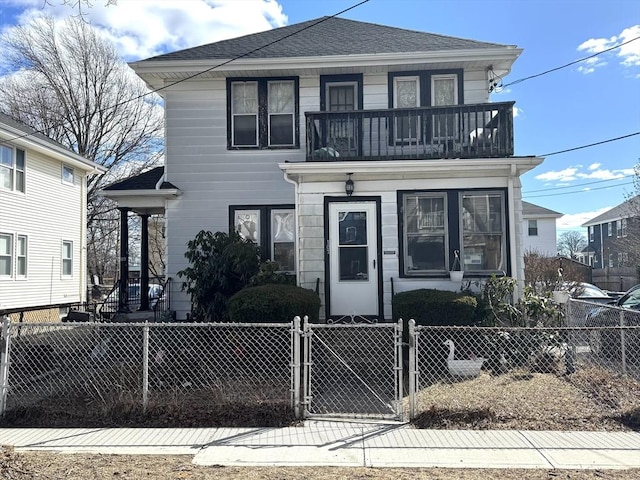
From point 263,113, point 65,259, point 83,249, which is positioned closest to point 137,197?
point 263,113

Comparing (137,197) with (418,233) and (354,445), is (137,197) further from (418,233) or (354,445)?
(354,445)

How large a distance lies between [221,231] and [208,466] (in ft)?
23.8

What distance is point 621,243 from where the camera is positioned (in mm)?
28500

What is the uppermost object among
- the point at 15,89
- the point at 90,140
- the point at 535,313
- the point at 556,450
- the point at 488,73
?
the point at 15,89

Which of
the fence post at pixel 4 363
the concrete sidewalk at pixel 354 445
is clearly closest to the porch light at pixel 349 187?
the concrete sidewalk at pixel 354 445

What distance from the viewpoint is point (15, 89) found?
87.0 ft

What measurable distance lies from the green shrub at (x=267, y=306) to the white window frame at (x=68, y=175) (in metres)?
14.2

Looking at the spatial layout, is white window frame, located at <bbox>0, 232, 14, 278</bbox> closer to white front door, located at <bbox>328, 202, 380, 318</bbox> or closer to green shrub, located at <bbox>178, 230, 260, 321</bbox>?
green shrub, located at <bbox>178, 230, 260, 321</bbox>

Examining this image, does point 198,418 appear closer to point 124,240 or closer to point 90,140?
point 124,240

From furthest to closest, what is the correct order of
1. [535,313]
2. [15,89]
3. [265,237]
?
1. [15,89]
2. [265,237]
3. [535,313]

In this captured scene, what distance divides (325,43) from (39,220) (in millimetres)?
12110

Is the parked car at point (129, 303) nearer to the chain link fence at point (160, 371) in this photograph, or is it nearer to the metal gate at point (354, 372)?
the chain link fence at point (160, 371)

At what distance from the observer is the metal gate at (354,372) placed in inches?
219

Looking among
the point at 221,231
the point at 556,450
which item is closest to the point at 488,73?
the point at 221,231
